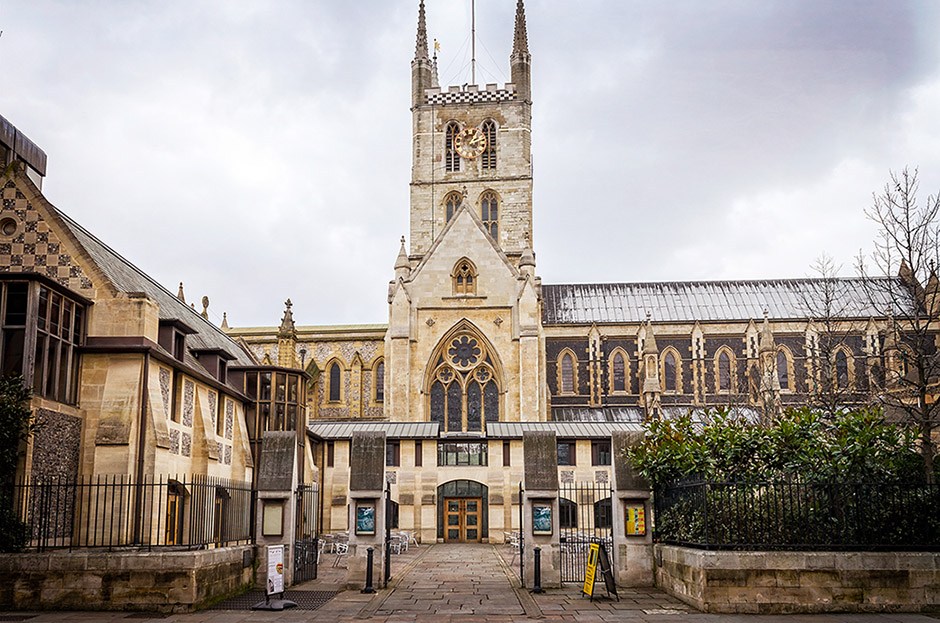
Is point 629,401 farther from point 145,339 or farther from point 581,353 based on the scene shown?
point 145,339

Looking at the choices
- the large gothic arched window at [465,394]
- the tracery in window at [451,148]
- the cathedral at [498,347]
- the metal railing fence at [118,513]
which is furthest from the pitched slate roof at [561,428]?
the tracery in window at [451,148]

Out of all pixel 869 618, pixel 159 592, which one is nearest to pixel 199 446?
pixel 159 592

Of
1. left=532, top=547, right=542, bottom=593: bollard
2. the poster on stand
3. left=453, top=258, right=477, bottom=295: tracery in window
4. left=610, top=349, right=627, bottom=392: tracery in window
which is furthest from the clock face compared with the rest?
the poster on stand

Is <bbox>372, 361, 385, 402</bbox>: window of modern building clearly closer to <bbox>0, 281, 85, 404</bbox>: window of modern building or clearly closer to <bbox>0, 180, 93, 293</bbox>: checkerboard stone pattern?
<bbox>0, 180, 93, 293</bbox>: checkerboard stone pattern

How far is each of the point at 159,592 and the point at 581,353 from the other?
4051cm

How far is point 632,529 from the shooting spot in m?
20.2

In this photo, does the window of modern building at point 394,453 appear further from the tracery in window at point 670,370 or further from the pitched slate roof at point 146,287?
the tracery in window at point 670,370

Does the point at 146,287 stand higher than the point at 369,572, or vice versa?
the point at 146,287

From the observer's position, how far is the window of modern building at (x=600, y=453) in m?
39.3

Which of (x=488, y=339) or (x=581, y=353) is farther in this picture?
(x=581, y=353)

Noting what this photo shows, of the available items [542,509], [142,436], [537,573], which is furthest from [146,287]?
[537,573]

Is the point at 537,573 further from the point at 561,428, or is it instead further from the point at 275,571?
the point at 561,428

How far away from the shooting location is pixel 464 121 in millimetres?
61562

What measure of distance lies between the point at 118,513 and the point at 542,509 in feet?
33.5
